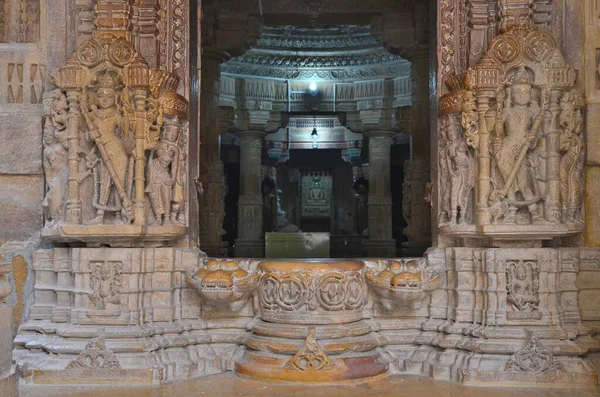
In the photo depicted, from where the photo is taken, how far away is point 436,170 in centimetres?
748

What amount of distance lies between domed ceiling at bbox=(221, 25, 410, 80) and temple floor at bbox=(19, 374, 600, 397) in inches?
359

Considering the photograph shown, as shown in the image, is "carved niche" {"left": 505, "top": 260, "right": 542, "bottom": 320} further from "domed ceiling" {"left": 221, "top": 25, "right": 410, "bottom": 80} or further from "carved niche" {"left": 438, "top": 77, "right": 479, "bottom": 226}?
"domed ceiling" {"left": 221, "top": 25, "right": 410, "bottom": 80}

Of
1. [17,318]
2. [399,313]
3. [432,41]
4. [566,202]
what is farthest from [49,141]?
[566,202]

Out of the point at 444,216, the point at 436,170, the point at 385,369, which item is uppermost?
the point at 436,170

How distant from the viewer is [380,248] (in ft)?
45.9

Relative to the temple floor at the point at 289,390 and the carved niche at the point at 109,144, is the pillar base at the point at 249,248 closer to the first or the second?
the carved niche at the point at 109,144

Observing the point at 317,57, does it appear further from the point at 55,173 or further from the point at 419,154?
the point at 55,173

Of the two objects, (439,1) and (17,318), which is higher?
(439,1)

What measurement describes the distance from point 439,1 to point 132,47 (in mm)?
3236

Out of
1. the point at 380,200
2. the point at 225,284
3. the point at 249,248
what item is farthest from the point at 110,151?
the point at 380,200

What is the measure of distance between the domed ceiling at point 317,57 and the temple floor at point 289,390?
A: 9.11m

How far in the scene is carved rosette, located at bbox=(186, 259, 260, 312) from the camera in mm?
6762

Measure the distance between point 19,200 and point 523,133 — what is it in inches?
200

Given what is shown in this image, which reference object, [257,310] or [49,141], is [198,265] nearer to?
[257,310]
